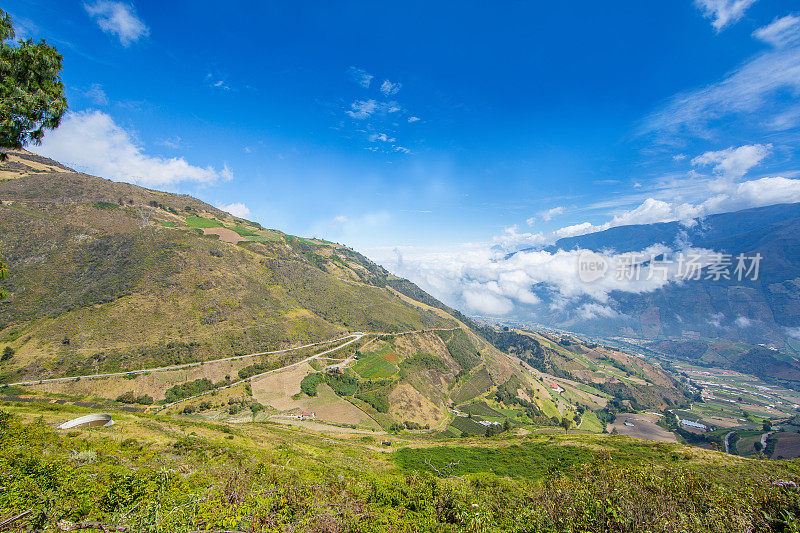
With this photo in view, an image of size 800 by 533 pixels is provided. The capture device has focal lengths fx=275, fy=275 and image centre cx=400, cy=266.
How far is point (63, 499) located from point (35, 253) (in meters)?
136

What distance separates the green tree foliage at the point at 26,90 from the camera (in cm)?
1321

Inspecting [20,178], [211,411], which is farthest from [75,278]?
[20,178]

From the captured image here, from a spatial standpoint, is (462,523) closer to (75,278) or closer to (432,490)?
(432,490)

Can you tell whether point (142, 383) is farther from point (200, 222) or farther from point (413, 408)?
point (200, 222)

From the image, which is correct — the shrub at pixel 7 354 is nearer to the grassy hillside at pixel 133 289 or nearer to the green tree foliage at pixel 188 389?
the grassy hillside at pixel 133 289

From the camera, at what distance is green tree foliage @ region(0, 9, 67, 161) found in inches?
520

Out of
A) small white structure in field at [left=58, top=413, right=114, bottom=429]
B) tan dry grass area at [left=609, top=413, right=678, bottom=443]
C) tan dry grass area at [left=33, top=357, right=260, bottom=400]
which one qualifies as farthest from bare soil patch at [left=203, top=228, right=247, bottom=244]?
tan dry grass area at [left=609, top=413, right=678, bottom=443]

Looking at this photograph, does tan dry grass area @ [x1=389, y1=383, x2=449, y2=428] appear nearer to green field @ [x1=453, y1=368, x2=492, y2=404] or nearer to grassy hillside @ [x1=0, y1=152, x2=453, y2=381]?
green field @ [x1=453, y1=368, x2=492, y2=404]

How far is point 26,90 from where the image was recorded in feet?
45.5

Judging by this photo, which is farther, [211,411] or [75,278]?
[75,278]

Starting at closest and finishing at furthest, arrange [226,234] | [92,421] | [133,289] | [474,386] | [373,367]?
[92,421], [133,289], [373,367], [474,386], [226,234]

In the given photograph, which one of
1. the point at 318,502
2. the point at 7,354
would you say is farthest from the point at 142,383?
the point at 318,502

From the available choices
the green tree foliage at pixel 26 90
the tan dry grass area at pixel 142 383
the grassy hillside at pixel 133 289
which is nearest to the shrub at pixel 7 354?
the grassy hillside at pixel 133 289

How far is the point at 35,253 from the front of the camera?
8850 centimetres
